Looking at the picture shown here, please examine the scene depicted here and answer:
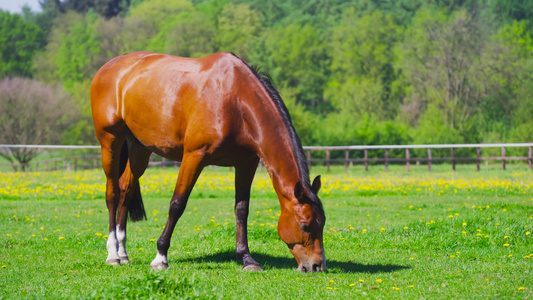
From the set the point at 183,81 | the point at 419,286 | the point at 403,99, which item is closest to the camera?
the point at 419,286

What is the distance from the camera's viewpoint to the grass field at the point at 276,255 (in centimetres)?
508

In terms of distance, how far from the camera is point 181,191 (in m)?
6.32

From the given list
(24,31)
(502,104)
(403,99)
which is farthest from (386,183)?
(24,31)

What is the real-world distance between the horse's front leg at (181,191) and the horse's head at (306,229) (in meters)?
1.03

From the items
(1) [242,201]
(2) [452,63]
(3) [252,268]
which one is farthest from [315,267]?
(2) [452,63]

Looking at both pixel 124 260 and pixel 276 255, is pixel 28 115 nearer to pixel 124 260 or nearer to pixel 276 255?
pixel 124 260

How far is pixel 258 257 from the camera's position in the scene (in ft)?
23.3

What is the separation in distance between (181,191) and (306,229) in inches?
55.0

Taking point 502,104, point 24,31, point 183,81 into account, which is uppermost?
point 24,31

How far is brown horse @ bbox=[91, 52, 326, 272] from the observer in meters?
5.88

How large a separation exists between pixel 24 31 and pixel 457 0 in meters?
45.9

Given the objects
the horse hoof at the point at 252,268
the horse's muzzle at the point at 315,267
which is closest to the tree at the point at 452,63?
the horse hoof at the point at 252,268

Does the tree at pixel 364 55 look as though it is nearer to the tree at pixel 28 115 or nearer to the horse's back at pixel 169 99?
the tree at pixel 28 115

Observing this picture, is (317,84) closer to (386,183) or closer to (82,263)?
(386,183)
